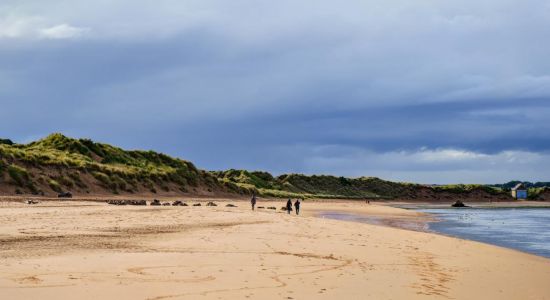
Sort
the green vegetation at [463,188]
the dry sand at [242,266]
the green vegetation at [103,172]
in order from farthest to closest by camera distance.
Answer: the green vegetation at [463,188] < the green vegetation at [103,172] < the dry sand at [242,266]

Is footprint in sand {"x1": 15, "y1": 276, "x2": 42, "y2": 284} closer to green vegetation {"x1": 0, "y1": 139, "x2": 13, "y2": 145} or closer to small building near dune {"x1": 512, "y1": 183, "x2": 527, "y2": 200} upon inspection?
green vegetation {"x1": 0, "y1": 139, "x2": 13, "y2": 145}

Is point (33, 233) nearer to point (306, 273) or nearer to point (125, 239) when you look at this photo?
point (125, 239)

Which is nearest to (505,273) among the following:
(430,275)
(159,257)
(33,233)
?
(430,275)

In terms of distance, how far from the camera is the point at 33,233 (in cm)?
1880

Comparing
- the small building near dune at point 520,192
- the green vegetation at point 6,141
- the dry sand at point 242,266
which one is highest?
the green vegetation at point 6,141

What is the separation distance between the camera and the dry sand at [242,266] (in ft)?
33.5

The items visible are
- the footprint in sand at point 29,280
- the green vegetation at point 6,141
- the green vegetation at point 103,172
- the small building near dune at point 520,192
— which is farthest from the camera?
the small building near dune at point 520,192

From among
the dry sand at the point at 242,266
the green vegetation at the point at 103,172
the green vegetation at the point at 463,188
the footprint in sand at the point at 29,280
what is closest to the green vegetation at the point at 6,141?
the green vegetation at the point at 103,172

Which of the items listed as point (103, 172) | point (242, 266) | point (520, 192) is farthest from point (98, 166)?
point (520, 192)

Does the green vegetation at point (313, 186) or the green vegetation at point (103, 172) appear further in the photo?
the green vegetation at point (313, 186)

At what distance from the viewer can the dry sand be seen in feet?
33.5

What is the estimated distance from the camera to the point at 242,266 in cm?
1317

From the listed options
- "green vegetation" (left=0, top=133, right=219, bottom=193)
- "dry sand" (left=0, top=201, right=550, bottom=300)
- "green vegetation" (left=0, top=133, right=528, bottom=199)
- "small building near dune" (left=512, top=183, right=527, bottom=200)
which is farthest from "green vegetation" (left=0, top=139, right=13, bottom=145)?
"small building near dune" (left=512, top=183, right=527, bottom=200)

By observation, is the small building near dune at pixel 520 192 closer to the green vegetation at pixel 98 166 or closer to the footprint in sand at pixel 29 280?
the green vegetation at pixel 98 166
